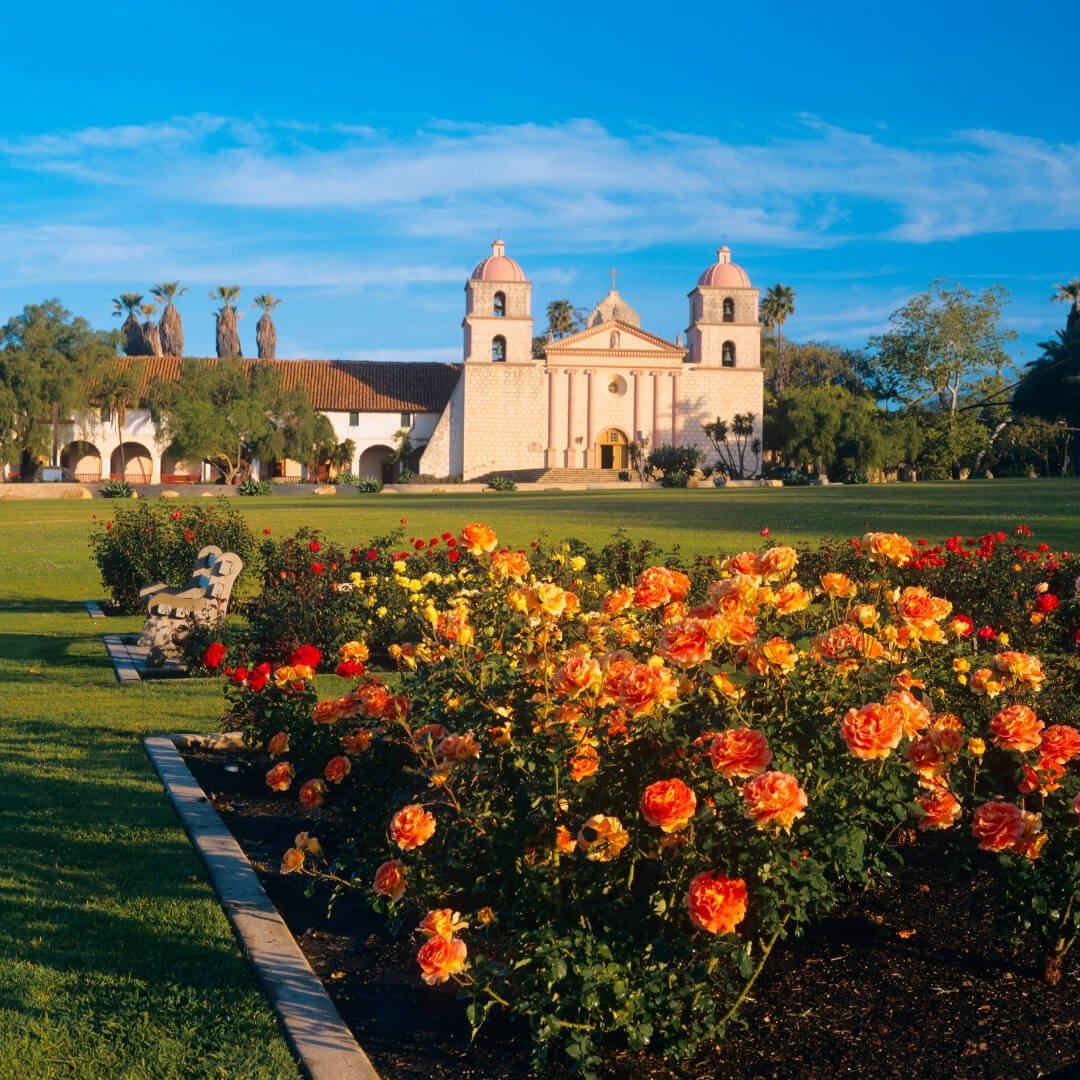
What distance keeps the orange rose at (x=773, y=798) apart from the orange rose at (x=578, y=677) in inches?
19.9

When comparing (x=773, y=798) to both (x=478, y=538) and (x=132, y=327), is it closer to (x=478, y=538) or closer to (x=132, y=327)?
(x=478, y=538)

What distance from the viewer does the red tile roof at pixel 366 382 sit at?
67312 mm

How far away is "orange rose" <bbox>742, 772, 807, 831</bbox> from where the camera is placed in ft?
9.27

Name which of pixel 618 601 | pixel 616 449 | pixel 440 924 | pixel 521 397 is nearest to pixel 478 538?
pixel 618 601

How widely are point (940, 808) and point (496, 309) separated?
213ft

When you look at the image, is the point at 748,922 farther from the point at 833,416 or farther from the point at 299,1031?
the point at 833,416

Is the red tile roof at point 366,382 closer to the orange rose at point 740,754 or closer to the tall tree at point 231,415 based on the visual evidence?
the tall tree at point 231,415

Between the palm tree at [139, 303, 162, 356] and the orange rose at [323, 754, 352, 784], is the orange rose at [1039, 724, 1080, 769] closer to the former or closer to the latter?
the orange rose at [323, 754, 352, 784]

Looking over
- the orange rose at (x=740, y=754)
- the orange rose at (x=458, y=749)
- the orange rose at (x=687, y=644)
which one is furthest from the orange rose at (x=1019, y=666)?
the orange rose at (x=458, y=749)

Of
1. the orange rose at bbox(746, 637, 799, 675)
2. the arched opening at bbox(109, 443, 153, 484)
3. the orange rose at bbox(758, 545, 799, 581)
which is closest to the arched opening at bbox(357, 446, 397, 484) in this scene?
the arched opening at bbox(109, 443, 153, 484)

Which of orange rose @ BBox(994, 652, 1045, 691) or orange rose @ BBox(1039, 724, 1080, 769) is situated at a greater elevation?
orange rose @ BBox(994, 652, 1045, 691)

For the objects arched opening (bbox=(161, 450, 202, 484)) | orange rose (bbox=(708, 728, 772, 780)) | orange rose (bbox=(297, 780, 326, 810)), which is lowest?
orange rose (bbox=(297, 780, 326, 810))

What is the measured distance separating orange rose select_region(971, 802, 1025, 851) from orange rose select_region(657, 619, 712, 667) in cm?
81

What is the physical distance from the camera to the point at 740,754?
2955 mm
